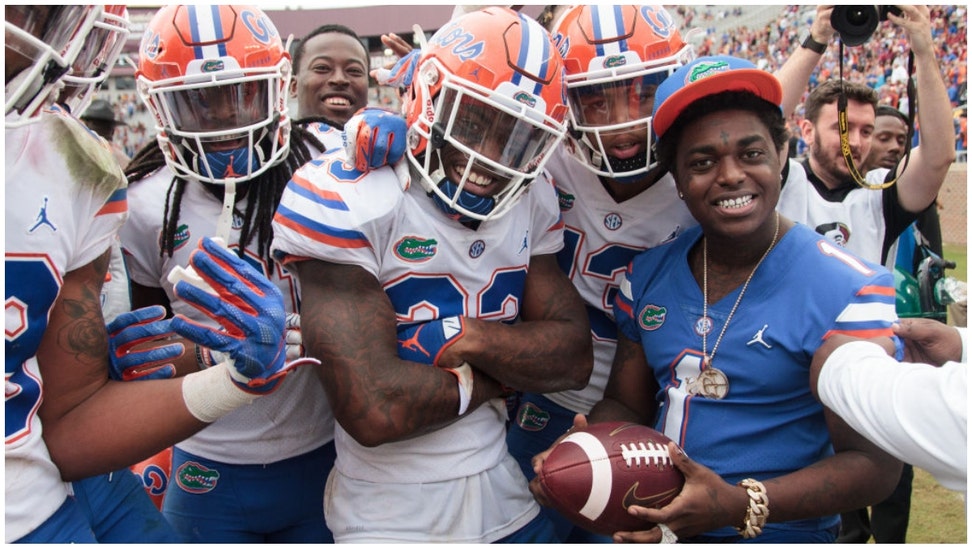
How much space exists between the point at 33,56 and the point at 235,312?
2.24 feet

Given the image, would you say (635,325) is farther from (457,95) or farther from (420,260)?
(457,95)

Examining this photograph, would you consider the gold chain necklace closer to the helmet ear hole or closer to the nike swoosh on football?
the nike swoosh on football

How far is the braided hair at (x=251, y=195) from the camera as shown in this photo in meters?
2.56

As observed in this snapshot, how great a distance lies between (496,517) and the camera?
232 centimetres

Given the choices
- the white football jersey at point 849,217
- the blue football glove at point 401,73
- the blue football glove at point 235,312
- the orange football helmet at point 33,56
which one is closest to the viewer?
the orange football helmet at point 33,56

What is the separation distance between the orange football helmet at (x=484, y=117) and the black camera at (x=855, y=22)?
1.25 metres

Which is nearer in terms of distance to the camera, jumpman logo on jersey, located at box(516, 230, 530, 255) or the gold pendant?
the gold pendant

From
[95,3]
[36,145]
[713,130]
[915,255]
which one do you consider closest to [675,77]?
[713,130]

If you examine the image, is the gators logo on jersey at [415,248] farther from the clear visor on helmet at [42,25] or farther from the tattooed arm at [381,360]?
the clear visor on helmet at [42,25]

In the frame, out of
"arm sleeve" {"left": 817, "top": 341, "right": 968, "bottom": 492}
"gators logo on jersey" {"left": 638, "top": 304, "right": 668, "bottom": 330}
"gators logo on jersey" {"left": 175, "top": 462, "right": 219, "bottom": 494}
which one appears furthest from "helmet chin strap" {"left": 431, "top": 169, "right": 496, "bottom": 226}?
"gators logo on jersey" {"left": 175, "top": 462, "right": 219, "bottom": 494}

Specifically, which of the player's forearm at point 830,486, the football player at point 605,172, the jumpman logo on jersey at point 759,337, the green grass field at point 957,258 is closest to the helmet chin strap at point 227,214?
the football player at point 605,172

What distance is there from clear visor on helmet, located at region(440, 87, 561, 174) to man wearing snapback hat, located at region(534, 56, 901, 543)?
40cm

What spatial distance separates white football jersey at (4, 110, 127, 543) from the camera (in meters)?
1.78

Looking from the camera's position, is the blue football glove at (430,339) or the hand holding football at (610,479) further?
the blue football glove at (430,339)
